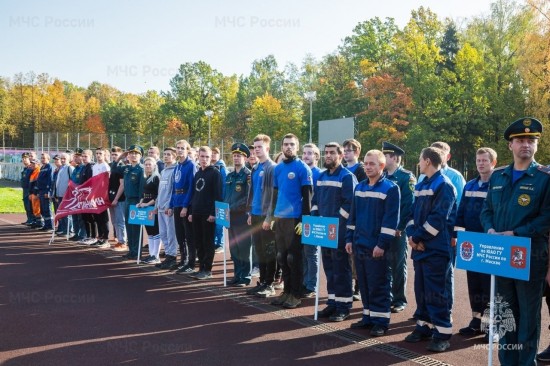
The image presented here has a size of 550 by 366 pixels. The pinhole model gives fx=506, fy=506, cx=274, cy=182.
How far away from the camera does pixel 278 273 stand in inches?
366

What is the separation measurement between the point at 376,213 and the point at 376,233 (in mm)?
242

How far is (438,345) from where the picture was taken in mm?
5523

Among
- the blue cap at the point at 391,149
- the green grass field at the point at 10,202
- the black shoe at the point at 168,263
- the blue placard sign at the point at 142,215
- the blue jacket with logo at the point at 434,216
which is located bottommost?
the black shoe at the point at 168,263

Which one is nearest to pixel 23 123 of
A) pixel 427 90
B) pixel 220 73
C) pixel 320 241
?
pixel 220 73

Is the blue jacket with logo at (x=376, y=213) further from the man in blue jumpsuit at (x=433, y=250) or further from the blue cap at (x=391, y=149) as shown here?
the blue cap at (x=391, y=149)

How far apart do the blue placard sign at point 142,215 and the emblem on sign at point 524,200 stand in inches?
285

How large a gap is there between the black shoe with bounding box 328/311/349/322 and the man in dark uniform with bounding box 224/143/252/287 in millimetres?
A: 2450

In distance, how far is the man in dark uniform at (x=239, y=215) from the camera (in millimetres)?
8883

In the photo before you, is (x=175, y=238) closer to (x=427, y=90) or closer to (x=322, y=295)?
(x=322, y=295)

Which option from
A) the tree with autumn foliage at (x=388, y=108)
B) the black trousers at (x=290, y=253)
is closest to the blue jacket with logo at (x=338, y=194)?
the black trousers at (x=290, y=253)

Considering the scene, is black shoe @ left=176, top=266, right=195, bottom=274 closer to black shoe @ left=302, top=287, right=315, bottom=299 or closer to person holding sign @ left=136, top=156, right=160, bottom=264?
person holding sign @ left=136, top=156, right=160, bottom=264

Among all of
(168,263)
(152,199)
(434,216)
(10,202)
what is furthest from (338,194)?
(10,202)

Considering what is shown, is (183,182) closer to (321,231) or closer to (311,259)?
(311,259)

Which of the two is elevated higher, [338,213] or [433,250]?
[338,213]
